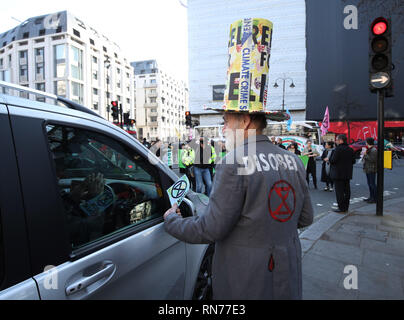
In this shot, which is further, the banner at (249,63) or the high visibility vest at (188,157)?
the high visibility vest at (188,157)

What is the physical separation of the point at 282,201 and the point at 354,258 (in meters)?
2.95

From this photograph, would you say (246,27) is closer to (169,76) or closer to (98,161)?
(98,161)

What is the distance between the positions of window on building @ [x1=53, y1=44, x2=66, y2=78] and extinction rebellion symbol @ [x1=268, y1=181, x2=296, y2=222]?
5161 cm

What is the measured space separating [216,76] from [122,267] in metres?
47.4

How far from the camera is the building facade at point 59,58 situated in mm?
45062

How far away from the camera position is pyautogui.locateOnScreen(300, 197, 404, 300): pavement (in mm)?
2826

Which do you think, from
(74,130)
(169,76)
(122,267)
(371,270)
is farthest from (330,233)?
(169,76)

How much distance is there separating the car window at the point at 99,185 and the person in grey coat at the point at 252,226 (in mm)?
465

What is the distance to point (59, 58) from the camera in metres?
45.5

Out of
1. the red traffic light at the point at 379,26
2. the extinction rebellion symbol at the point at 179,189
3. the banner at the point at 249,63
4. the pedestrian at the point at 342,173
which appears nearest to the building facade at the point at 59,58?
the pedestrian at the point at 342,173

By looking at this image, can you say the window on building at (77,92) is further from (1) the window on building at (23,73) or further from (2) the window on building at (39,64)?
(1) the window on building at (23,73)

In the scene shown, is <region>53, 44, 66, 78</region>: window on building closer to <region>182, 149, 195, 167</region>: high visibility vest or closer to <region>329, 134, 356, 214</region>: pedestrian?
<region>182, 149, 195, 167</region>: high visibility vest
